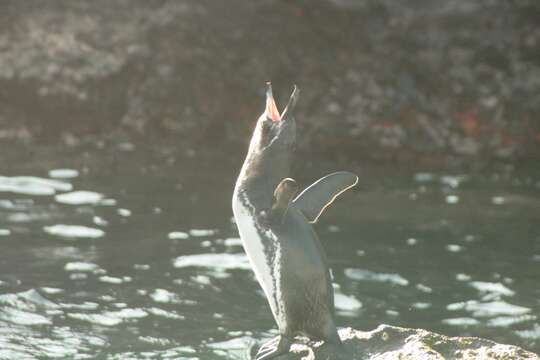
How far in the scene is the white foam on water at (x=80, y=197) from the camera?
22.0ft

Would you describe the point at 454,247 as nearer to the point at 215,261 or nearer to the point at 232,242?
the point at 232,242

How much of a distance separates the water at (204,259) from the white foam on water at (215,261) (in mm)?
11

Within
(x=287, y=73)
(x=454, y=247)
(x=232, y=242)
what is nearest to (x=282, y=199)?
(x=232, y=242)

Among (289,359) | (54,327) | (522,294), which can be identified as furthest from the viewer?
(522,294)

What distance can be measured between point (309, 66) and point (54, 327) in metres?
5.57

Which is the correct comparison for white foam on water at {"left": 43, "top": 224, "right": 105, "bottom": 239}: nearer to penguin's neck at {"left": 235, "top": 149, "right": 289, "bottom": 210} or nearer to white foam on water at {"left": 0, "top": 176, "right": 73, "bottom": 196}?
white foam on water at {"left": 0, "top": 176, "right": 73, "bottom": 196}

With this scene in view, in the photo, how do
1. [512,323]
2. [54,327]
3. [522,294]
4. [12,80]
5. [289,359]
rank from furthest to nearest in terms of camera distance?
[12,80] < [522,294] < [512,323] < [54,327] < [289,359]

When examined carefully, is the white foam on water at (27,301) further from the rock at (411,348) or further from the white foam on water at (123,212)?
the white foam on water at (123,212)

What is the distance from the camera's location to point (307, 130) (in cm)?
927

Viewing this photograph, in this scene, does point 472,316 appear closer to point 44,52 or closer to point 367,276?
point 367,276

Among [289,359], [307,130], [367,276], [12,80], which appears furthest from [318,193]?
[12,80]

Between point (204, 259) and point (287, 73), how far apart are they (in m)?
4.12

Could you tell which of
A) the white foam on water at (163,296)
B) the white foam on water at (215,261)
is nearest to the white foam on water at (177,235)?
the white foam on water at (215,261)

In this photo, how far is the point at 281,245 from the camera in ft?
11.4
